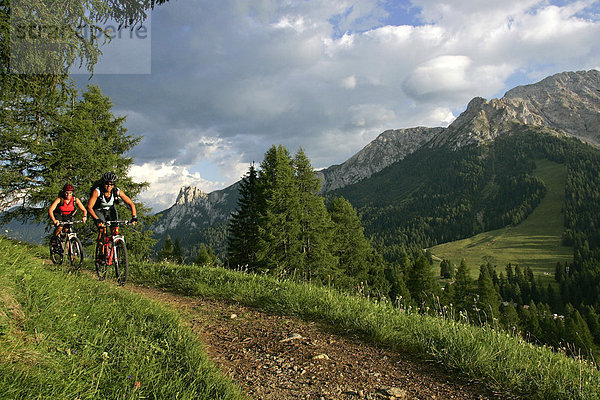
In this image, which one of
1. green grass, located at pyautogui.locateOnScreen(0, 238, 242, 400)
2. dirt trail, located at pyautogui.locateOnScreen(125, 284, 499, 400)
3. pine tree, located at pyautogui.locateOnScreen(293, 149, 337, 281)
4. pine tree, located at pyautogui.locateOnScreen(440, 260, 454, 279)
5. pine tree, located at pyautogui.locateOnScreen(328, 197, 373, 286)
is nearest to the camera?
green grass, located at pyautogui.locateOnScreen(0, 238, 242, 400)

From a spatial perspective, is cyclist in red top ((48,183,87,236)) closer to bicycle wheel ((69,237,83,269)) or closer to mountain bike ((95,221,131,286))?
bicycle wheel ((69,237,83,269))

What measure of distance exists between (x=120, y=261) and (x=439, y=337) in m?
7.89

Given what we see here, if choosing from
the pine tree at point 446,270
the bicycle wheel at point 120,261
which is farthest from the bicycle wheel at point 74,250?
the pine tree at point 446,270

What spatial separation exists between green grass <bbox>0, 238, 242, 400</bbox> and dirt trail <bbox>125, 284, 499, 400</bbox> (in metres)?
0.59

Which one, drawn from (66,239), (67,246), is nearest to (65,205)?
(66,239)

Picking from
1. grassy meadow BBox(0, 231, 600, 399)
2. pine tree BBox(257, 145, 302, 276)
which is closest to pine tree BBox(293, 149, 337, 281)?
pine tree BBox(257, 145, 302, 276)

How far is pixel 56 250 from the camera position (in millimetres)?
9656

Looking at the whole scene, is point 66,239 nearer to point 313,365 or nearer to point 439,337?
point 313,365

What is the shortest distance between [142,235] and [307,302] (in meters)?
20.0

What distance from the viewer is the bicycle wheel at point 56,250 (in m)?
9.55

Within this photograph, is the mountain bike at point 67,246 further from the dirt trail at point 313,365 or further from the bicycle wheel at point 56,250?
the dirt trail at point 313,365

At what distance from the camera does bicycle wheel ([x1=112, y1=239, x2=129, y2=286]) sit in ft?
26.3

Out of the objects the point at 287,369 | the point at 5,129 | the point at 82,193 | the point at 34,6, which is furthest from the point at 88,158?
the point at 287,369

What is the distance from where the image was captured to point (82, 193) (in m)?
17.9
